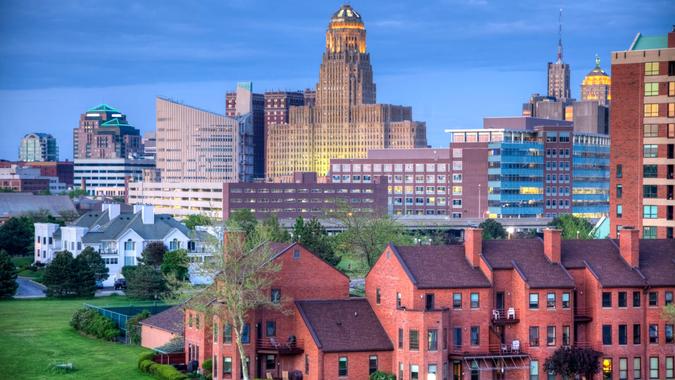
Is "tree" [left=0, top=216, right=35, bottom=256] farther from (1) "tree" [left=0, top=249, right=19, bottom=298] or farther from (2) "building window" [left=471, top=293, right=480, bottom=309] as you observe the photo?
(2) "building window" [left=471, top=293, right=480, bottom=309]

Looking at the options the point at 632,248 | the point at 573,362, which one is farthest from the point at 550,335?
the point at 632,248

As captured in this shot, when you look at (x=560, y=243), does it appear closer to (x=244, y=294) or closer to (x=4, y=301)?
(x=244, y=294)

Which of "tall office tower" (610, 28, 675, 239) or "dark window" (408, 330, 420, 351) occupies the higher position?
"tall office tower" (610, 28, 675, 239)

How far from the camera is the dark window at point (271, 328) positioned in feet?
292

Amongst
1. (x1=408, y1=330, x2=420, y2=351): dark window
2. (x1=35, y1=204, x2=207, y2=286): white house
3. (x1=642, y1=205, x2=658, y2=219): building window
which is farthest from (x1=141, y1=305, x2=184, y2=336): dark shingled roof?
(x1=35, y1=204, x2=207, y2=286): white house

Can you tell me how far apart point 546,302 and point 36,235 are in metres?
112

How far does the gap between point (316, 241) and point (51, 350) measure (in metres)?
50.3

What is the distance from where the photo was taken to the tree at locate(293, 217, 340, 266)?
145 meters

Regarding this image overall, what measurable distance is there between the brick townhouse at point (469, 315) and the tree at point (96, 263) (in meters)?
62.6

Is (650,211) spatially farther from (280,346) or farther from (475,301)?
(280,346)

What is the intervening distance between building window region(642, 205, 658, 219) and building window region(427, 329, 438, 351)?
4504 cm

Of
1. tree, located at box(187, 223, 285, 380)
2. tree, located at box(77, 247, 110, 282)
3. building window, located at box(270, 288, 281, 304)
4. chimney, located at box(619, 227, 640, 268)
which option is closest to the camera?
tree, located at box(187, 223, 285, 380)

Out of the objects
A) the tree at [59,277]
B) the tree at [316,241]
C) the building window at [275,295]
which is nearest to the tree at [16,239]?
the tree at [316,241]

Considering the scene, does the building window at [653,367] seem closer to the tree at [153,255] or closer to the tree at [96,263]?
the tree at [153,255]
